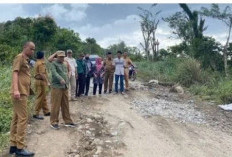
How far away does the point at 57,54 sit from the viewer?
348 inches

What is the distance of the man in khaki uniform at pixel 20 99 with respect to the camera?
687 cm

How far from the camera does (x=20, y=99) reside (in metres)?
6.91

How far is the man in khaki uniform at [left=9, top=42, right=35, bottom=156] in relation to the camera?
687 centimetres

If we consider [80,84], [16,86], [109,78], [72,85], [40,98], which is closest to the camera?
[16,86]

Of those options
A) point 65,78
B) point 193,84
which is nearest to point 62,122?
point 65,78

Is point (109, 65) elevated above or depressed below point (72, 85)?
above

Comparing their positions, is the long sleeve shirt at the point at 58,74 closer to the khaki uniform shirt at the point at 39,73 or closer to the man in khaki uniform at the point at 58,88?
the man in khaki uniform at the point at 58,88

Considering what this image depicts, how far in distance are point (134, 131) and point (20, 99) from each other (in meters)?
3.42

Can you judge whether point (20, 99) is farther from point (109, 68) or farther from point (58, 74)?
point (109, 68)

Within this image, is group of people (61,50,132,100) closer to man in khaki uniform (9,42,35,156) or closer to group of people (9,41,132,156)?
group of people (9,41,132,156)

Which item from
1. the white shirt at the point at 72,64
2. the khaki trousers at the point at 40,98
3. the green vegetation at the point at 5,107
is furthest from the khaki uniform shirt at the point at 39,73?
the white shirt at the point at 72,64

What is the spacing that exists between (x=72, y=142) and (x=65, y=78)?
152 cm

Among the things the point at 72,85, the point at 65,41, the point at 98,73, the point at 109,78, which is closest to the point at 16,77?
the point at 72,85

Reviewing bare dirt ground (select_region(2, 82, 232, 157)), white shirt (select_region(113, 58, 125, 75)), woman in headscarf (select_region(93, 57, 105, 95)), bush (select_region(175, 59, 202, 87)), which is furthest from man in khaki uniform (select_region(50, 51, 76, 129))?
bush (select_region(175, 59, 202, 87))
